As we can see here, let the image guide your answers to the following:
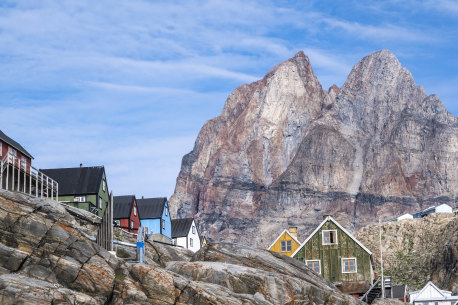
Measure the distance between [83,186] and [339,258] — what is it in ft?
87.9

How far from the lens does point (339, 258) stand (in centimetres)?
7094

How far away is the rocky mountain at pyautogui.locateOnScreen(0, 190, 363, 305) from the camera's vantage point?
31.6 metres

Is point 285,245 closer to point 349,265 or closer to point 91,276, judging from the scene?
point 349,265

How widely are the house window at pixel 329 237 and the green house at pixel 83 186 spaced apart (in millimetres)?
22309

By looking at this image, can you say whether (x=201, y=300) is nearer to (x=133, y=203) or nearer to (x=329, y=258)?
(x=329, y=258)

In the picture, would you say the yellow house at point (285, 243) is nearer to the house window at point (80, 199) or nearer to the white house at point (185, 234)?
the white house at point (185, 234)

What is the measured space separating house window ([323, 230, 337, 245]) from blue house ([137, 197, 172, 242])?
2346 centimetres

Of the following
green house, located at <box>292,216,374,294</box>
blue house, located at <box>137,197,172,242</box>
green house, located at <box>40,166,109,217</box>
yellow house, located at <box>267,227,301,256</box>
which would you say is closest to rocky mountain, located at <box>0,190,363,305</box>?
green house, located at <box>292,216,374,294</box>

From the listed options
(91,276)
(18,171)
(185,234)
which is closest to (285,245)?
(185,234)

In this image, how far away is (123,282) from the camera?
3344cm

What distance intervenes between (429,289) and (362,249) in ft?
97.1

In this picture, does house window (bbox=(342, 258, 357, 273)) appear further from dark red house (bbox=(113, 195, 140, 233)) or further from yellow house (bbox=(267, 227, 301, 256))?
dark red house (bbox=(113, 195, 140, 233))

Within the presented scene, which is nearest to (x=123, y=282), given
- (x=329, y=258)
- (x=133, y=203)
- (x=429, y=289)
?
(x=329, y=258)

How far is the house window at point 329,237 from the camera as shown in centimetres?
7159
